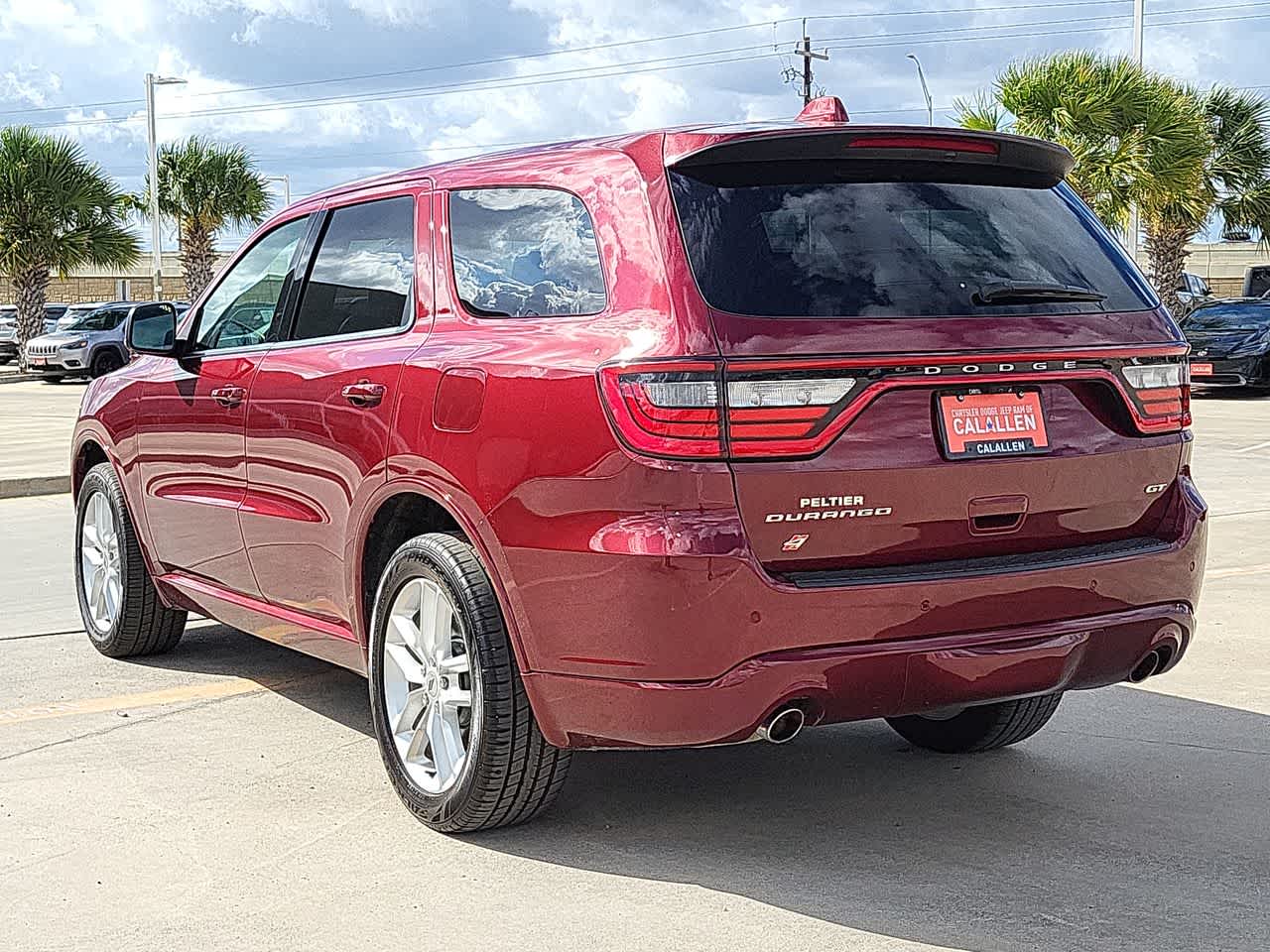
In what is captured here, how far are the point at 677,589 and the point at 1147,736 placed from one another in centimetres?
243

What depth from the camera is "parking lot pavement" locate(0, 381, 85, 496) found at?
13500 mm

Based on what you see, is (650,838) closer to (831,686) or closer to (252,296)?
(831,686)

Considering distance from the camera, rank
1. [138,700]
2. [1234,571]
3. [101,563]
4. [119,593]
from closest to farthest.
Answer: [138,700] < [119,593] < [101,563] < [1234,571]

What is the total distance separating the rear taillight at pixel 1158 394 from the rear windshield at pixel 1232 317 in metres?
20.8

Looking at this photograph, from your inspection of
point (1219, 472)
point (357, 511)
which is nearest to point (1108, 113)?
point (1219, 472)

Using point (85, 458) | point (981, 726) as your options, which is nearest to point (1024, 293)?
point (981, 726)

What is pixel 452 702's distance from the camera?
4523mm

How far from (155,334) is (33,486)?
7.78m

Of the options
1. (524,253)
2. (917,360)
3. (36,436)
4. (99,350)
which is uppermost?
(524,253)

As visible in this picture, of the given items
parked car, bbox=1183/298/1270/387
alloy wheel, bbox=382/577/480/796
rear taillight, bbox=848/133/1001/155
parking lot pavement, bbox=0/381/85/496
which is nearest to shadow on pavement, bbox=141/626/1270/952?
alloy wheel, bbox=382/577/480/796

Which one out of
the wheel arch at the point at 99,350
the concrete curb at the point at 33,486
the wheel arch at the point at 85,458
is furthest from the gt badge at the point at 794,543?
the wheel arch at the point at 99,350

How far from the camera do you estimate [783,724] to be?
3.99 meters

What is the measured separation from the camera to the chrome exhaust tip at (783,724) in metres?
3.97

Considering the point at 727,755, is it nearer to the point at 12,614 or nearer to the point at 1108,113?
the point at 12,614
